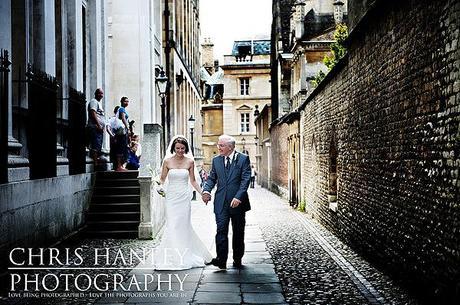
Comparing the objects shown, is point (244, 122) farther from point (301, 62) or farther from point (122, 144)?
point (122, 144)

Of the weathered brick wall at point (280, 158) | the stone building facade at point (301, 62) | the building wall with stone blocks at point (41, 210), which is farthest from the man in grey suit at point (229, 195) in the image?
the weathered brick wall at point (280, 158)

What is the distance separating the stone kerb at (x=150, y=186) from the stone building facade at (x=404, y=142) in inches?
149

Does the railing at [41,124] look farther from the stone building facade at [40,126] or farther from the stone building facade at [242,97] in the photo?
the stone building facade at [242,97]

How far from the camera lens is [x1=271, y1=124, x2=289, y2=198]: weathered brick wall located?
2938 cm

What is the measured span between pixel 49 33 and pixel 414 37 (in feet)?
25.4

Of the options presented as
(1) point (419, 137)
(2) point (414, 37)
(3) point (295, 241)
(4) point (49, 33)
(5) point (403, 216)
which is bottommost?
(3) point (295, 241)

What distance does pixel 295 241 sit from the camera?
40.7ft

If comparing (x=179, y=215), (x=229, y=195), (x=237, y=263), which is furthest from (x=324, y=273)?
(x=179, y=215)

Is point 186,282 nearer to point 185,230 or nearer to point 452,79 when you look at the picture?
point 185,230

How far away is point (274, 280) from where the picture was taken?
26.5ft

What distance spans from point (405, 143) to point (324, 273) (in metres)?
2.19

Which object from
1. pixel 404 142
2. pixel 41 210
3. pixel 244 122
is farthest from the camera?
pixel 244 122

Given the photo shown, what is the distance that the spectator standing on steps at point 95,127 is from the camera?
14211mm

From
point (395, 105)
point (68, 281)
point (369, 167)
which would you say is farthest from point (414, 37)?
point (68, 281)
